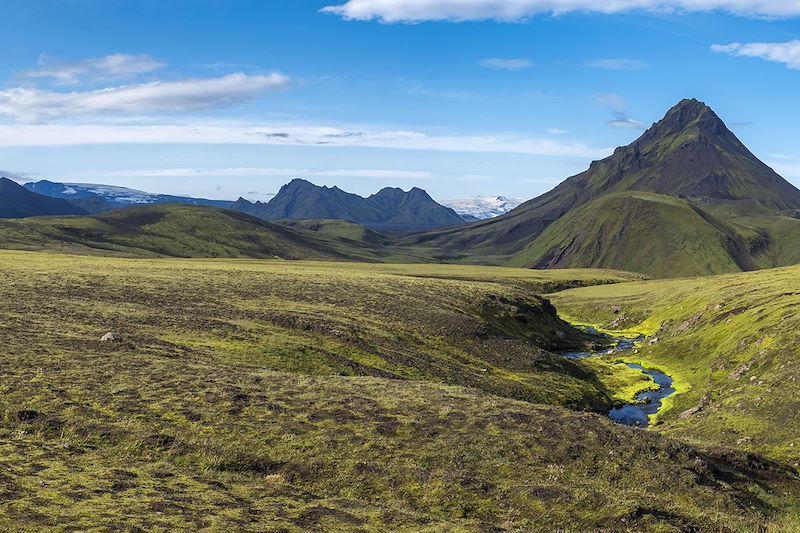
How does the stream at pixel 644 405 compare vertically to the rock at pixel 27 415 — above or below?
below

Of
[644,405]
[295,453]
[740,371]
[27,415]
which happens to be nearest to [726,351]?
[740,371]

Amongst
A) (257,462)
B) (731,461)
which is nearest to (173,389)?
(257,462)

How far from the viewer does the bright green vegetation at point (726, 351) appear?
50.7 m

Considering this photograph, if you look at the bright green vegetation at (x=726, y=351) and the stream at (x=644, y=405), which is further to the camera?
the stream at (x=644, y=405)

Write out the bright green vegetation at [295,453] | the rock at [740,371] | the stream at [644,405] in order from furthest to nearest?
the rock at [740,371], the stream at [644,405], the bright green vegetation at [295,453]

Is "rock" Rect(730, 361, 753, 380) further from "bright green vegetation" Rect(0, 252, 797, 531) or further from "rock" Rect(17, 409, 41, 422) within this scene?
"rock" Rect(17, 409, 41, 422)

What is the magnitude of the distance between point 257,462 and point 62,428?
11.4 m

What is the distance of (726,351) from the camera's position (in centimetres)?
8300

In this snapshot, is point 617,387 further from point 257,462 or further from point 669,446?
point 257,462

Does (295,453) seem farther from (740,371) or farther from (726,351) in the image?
(726,351)

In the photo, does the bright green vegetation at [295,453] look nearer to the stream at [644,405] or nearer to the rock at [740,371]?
the stream at [644,405]

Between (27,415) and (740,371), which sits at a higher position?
(27,415)

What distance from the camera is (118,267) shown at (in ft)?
376

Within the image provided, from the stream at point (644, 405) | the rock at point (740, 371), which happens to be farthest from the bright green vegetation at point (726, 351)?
the stream at point (644, 405)
